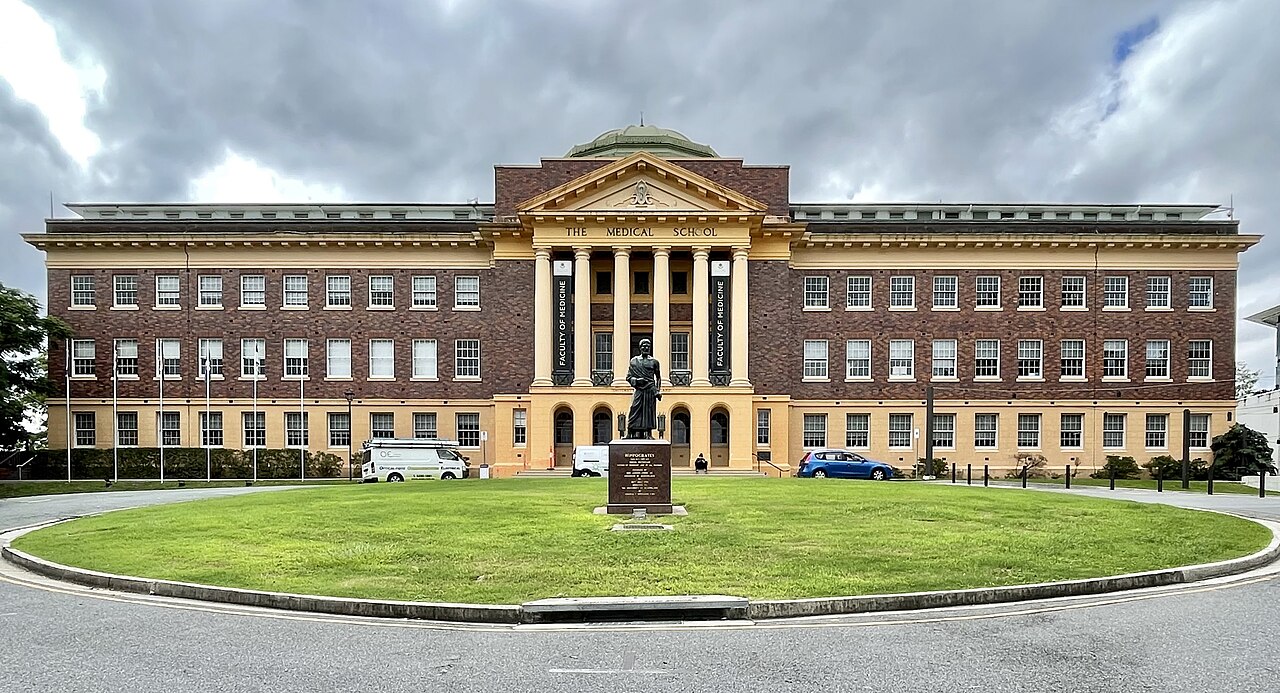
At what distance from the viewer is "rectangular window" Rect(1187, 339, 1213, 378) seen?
46.1 m

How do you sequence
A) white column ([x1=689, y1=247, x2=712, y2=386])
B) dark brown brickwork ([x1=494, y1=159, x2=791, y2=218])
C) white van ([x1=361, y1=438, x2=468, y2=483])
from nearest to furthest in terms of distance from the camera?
white van ([x1=361, y1=438, x2=468, y2=483]) < white column ([x1=689, y1=247, x2=712, y2=386]) < dark brown brickwork ([x1=494, y1=159, x2=791, y2=218])

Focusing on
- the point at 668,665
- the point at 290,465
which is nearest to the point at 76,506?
the point at 290,465

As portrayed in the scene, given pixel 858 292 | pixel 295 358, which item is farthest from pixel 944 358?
pixel 295 358

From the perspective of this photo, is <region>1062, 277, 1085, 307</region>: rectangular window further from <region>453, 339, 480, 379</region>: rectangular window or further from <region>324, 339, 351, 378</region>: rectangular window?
<region>324, 339, 351, 378</region>: rectangular window

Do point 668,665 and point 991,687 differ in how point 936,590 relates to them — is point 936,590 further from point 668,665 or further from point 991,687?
point 668,665

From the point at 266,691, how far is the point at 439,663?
1445 mm

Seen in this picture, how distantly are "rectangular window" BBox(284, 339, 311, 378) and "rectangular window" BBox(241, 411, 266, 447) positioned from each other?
263 cm

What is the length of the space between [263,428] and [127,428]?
7.36m

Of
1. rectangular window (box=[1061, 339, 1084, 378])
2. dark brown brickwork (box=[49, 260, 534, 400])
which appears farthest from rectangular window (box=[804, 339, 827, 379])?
dark brown brickwork (box=[49, 260, 534, 400])

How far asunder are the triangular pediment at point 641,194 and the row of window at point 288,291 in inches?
278

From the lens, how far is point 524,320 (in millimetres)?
44812

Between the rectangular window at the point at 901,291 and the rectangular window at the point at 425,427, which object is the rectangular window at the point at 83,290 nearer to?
the rectangular window at the point at 425,427

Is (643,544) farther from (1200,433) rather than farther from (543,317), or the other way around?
(1200,433)

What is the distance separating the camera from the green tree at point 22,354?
131 feet
